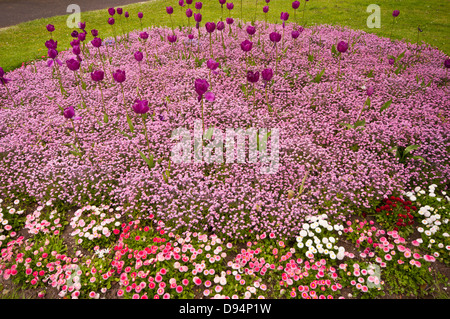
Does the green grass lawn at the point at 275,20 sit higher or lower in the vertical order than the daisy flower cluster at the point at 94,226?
higher

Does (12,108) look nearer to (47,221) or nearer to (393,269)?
(47,221)

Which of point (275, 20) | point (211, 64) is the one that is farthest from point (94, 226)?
point (275, 20)

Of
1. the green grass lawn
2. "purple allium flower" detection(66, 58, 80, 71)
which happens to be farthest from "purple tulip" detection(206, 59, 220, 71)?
the green grass lawn

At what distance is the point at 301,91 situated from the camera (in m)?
6.88

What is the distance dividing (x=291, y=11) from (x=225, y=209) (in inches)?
485

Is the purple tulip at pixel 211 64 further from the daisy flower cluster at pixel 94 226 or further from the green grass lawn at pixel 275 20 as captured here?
the green grass lawn at pixel 275 20

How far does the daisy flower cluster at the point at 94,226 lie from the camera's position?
409 cm

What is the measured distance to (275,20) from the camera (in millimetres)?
11578

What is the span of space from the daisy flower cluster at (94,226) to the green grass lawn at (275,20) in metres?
7.58

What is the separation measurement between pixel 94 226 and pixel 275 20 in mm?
10716

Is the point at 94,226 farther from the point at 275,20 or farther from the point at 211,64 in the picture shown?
the point at 275,20

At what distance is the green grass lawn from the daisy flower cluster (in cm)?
758

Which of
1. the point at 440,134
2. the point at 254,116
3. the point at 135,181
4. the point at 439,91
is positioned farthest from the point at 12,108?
the point at 439,91

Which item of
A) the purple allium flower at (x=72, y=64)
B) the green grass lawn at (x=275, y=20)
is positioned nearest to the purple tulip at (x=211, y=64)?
the purple allium flower at (x=72, y=64)
